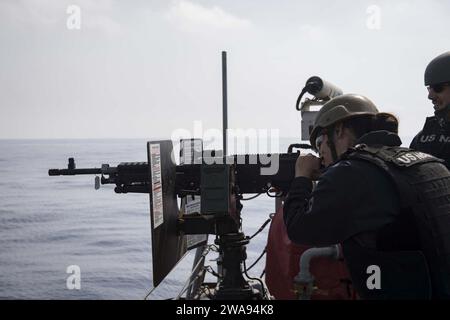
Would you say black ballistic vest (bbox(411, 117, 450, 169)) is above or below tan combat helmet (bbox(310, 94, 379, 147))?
below

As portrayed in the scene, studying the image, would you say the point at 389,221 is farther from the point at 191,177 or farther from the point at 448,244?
the point at 191,177

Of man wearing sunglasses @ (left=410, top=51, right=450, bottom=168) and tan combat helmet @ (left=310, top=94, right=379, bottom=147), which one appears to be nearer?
tan combat helmet @ (left=310, top=94, right=379, bottom=147)

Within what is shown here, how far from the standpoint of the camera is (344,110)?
8.79ft

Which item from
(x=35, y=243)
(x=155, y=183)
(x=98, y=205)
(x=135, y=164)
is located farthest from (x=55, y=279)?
(x=98, y=205)

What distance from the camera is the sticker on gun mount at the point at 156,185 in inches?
Result: 124

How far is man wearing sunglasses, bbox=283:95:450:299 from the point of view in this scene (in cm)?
216

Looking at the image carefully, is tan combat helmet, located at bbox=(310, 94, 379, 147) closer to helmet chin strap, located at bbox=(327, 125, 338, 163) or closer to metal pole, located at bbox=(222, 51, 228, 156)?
helmet chin strap, located at bbox=(327, 125, 338, 163)

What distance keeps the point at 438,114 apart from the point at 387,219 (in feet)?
7.63

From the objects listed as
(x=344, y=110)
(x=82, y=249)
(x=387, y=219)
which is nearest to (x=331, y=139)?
(x=344, y=110)

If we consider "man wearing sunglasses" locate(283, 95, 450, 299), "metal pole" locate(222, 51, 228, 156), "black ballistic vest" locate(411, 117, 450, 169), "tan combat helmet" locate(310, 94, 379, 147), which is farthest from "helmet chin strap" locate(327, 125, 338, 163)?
A: "metal pole" locate(222, 51, 228, 156)

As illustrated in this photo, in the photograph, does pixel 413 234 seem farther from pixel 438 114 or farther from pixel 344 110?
pixel 438 114

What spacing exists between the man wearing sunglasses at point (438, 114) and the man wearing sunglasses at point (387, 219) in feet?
6.10

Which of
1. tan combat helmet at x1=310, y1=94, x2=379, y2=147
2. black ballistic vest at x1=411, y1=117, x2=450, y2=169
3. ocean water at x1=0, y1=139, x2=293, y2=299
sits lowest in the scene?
ocean water at x1=0, y1=139, x2=293, y2=299

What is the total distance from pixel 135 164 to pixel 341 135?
2886mm
